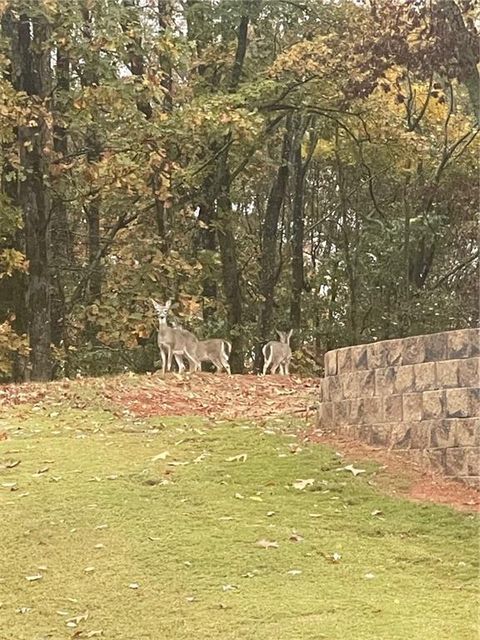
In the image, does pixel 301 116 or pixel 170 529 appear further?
pixel 301 116

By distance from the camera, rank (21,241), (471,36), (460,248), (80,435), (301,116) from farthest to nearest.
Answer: (460,248) → (301,116) → (21,241) → (471,36) → (80,435)

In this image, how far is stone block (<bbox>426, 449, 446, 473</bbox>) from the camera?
8.20 m

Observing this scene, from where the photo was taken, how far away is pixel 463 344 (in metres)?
8.27

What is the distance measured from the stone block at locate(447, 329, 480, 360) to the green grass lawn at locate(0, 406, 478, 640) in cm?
118

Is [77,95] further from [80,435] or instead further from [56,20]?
[80,435]

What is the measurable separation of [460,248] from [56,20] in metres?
12.8

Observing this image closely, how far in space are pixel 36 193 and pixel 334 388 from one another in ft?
25.1

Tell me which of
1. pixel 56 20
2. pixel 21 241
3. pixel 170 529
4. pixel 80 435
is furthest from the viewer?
pixel 21 241

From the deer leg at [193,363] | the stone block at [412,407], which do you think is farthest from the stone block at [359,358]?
the deer leg at [193,363]

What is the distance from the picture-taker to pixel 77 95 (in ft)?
50.6

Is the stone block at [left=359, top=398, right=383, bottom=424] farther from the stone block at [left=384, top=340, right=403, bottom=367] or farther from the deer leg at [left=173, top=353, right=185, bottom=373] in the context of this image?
the deer leg at [left=173, top=353, right=185, bottom=373]

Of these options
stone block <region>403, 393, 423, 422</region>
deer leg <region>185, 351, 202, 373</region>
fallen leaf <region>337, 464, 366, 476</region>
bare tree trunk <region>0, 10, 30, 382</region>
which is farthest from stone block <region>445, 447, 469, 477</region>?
bare tree trunk <region>0, 10, 30, 382</region>

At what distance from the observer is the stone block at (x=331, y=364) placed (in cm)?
984

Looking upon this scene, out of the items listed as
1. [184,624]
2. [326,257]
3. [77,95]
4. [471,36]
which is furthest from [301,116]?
[184,624]
